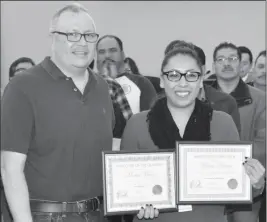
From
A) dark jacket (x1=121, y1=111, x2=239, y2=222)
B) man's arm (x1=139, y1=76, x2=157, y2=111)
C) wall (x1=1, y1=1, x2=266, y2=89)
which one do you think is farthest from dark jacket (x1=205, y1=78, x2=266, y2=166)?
wall (x1=1, y1=1, x2=266, y2=89)

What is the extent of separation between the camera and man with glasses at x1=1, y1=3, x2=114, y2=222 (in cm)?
214

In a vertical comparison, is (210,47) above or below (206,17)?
below

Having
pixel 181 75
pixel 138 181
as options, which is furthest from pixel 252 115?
pixel 138 181

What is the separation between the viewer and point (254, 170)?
2.31m

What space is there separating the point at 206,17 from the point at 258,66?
10.7 feet

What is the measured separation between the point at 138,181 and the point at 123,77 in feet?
5.23

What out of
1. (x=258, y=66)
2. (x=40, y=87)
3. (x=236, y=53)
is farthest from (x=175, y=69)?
(x=258, y=66)

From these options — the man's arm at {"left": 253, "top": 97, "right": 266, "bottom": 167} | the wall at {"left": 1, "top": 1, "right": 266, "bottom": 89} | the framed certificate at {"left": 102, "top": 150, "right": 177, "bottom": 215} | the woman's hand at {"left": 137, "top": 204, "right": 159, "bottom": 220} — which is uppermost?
the wall at {"left": 1, "top": 1, "right": 266, "bottom": 89}

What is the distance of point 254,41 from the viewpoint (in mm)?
8086

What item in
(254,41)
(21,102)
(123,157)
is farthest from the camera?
(254,41)

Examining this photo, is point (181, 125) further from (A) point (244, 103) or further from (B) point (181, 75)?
(A) point (244, 103)

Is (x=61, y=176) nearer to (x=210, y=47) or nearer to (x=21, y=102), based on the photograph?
(x=21, y=102)

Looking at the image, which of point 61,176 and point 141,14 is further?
point 141,14

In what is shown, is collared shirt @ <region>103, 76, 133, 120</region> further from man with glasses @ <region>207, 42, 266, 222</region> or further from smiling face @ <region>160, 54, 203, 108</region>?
man with glasses @ <region>207, 42, 266, 222</region>
